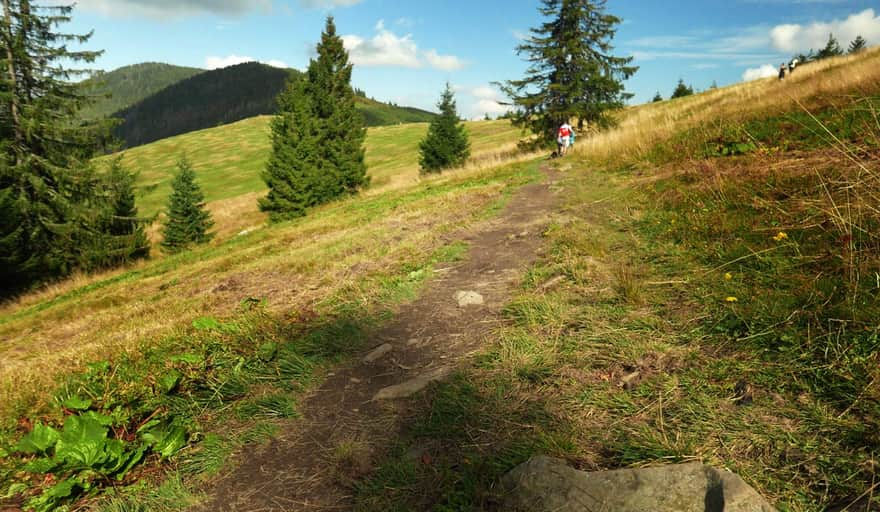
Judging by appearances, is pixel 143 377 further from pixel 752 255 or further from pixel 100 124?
pixel 100 124

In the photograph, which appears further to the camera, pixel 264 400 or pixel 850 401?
pixel 264 400

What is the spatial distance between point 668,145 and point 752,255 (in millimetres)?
6940

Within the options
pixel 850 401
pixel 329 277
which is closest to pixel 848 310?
pixel 850 401

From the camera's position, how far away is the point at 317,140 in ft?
87.1

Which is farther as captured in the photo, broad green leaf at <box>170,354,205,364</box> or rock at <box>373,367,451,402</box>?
broad green leaf at <box>170,354,205,364</box>

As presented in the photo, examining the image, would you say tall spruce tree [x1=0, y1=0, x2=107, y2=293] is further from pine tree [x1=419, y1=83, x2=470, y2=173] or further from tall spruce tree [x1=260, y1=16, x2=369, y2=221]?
pine tree [x1=419, y1=83, x2=470, y2=173]

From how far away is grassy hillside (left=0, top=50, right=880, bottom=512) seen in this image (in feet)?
6.24

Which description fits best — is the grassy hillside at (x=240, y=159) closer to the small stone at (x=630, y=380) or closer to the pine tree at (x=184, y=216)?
the pine tree at (x=184, y=216)

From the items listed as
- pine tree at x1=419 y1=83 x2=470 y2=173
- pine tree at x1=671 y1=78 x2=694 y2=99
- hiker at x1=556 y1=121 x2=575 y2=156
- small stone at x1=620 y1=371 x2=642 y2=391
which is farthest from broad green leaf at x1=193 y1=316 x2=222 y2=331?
pine tree at x1=671 y1=78 x2=694 y2=99

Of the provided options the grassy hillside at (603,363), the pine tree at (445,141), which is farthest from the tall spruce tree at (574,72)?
the grassy hillside at (603,363)

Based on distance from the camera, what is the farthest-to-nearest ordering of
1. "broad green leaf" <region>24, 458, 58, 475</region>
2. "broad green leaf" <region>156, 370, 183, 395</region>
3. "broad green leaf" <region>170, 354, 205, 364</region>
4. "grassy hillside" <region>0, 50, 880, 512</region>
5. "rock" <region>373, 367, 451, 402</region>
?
"broad green leaf" <region>170, 354, 205, 364</region> < "broad green leaf" <region>156, 370, 183, 395</region> < "rock" <region>373, 367, 451, 402</region> < "broad green leaf" <region>24, 458, 58, 475</region> < "grassy hillside" <region>0, 50, 880, 512</region>

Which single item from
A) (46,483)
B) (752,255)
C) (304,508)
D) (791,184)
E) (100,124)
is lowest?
(304,508)

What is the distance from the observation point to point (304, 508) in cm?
204

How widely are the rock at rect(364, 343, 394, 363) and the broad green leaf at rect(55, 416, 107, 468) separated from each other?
172cm
